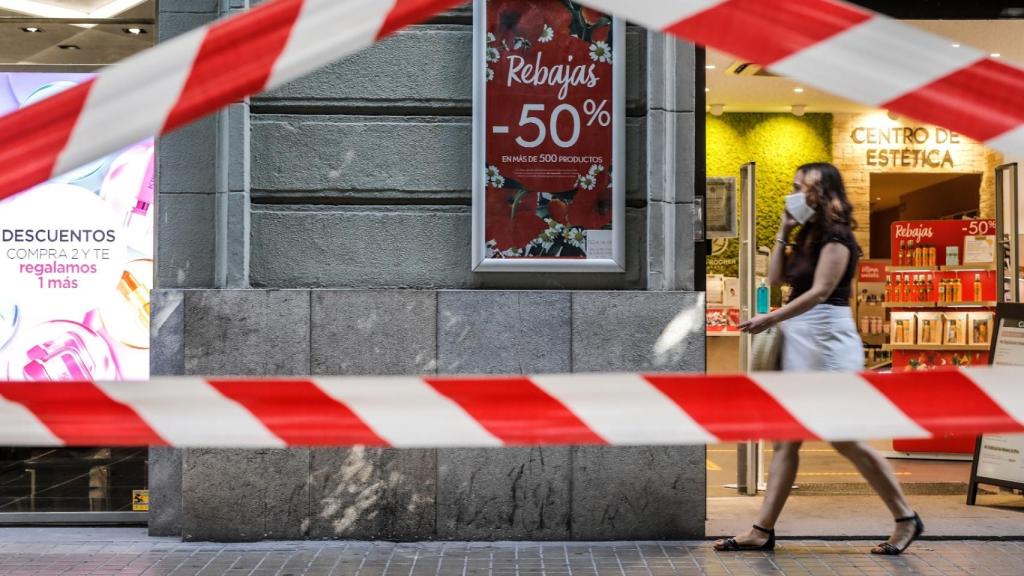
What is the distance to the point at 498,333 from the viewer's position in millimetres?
6082

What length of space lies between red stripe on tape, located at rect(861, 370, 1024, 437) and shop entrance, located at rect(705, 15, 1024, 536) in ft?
8.78

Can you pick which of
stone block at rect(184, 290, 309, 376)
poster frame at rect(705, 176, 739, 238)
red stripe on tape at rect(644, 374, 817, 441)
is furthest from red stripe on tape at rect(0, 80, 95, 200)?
poster frame at rect(705, 176, 739, 238)

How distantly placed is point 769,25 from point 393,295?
155 inches

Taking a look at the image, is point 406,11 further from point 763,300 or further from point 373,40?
point 763,300

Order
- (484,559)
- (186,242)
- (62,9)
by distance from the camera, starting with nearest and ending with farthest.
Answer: (484,559), (186,242), (62,9)

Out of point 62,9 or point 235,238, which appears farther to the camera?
point 62,9

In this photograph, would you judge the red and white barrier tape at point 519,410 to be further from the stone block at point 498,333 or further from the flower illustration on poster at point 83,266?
the flower illustration on poster at point 83,266

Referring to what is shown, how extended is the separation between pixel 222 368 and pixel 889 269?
19.9 feet

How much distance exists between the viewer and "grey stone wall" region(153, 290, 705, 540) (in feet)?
19.8

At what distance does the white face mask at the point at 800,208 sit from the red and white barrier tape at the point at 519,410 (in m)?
3.34

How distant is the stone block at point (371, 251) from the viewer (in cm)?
623

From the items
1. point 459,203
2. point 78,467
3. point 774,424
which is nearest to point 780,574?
point 459,203

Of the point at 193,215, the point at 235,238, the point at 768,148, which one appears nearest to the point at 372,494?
the point at 235,238

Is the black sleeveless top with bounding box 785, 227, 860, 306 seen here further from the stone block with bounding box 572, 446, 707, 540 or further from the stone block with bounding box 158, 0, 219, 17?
the stone block with bounding box 158, 0, 219, 17
